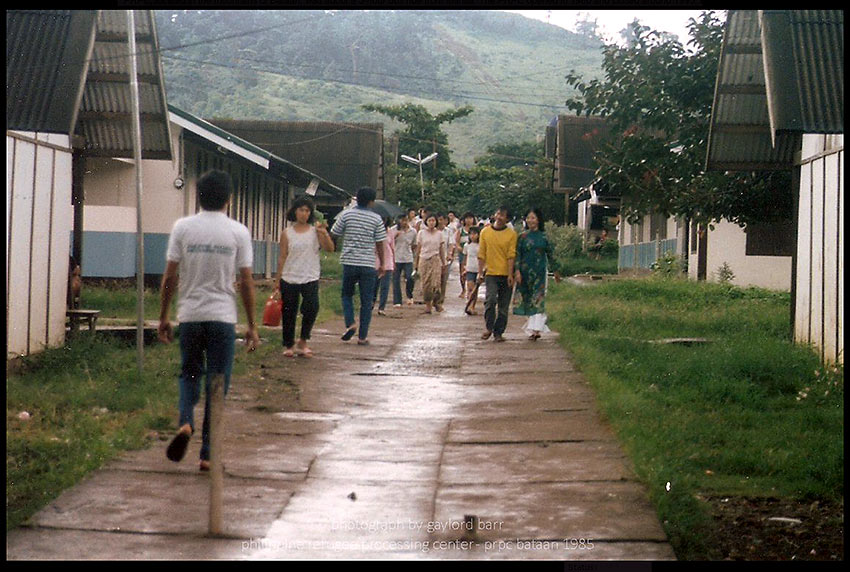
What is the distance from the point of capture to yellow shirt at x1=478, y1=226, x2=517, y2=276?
1236 cm

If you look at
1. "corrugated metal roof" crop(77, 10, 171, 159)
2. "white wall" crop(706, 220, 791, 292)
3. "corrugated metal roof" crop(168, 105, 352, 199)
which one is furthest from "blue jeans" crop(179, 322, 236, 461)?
"white wall" crop(706, 220, 791, 292)

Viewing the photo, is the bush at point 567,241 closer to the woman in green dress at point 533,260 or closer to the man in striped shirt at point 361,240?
the woman in green dress at point 533,260

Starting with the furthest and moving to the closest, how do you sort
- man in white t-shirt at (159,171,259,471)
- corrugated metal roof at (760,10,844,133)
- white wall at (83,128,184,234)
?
white wall at (83,128,184,234) → corrugated metal roof at (760,10,844,133) → man in white t-shirt at (159,171,259,471)

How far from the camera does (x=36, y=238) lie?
957 centimetres

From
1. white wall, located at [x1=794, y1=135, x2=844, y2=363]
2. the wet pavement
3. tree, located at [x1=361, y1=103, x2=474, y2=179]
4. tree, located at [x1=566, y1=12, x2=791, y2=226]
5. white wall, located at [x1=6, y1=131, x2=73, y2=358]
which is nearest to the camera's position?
the wet pavement

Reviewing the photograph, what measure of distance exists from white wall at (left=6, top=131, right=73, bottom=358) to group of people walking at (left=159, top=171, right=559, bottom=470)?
197 cm

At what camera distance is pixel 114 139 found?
11.6 m

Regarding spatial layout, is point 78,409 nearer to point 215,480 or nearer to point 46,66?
point 215,480

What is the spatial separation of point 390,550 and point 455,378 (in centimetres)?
513

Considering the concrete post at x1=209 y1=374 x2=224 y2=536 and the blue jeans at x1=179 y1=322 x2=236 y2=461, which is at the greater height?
the blue jeans at x1=179 y1=322 x2=236 y2=461

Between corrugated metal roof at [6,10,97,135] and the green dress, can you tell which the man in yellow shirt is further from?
corrugated metal roof at [6,10,97,135]

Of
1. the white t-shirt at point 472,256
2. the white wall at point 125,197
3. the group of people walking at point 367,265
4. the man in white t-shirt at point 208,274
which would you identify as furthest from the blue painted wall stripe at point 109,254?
the man in white t-shirt at point 208,274

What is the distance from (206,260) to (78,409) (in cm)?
244

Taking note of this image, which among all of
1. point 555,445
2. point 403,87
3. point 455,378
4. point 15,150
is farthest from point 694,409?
point 403,87
